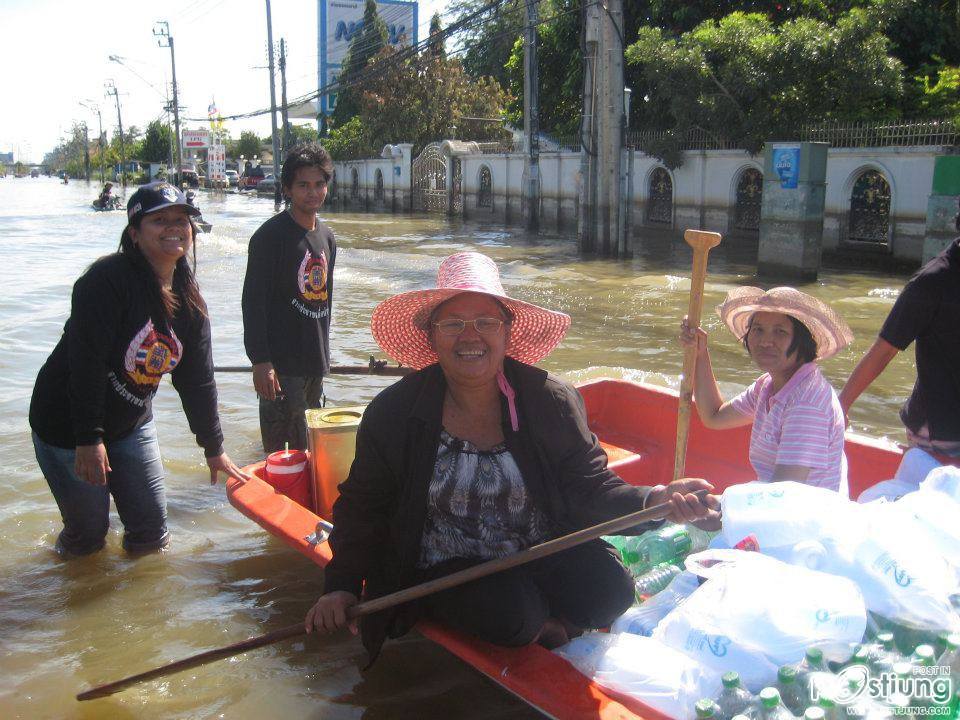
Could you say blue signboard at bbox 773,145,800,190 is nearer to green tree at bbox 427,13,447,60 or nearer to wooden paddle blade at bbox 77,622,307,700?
wooden paddle blade at bbox 77,622,307,700

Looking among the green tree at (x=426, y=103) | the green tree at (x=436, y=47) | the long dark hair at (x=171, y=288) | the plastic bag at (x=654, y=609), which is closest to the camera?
the plastic bag at (x=654, y=609)

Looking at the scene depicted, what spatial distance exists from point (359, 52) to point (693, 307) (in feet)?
151

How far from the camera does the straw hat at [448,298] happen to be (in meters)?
2.57

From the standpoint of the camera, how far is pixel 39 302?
12430 millimetres

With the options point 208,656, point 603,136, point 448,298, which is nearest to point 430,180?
point 603,136

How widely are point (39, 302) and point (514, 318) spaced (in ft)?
37.7

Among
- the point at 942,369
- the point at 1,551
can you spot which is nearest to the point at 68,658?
the point at 1,551

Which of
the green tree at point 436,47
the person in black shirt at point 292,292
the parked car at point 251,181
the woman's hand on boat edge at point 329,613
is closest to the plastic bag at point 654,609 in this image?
the woman's hand on boat edge at point 329,613

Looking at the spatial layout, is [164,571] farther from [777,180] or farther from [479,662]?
[777,180]

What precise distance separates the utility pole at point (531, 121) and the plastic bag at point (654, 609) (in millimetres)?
18599

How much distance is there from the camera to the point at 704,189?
19438 mm

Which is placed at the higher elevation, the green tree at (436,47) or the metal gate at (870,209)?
the green tree at (436,47)

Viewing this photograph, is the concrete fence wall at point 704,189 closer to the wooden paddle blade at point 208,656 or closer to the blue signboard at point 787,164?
the blue signboard at point 787,164

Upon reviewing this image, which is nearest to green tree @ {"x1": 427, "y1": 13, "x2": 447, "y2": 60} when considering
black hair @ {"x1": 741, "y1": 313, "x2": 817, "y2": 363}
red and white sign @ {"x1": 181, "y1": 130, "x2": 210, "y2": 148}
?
red and white sign @ {"x1": 181, "y1": 130, "x2": 210, "y2": 148}
